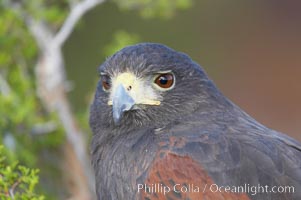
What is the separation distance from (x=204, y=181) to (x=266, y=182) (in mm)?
371

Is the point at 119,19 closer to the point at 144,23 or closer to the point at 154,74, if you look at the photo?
the point at 144,23

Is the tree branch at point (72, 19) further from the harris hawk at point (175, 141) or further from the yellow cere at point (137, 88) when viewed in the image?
the yellow cere at point (137, 88)

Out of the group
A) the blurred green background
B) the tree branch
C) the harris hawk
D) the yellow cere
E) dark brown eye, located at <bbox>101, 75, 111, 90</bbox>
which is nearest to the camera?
the harris hawk

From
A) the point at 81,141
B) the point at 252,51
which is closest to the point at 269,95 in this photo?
the point at 252,51

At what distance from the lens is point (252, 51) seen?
13922 mm

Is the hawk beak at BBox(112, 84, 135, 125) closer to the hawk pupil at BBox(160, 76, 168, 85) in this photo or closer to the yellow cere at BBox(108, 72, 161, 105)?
the yellow cere at BBox(108, 72, 161, 105)

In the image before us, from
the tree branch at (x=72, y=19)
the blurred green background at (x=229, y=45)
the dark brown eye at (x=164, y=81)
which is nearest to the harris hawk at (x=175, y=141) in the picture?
the dark brown eye at (x=164, y=81)

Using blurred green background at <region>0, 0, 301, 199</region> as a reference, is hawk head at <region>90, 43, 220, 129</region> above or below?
below

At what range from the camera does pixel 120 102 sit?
542 cm

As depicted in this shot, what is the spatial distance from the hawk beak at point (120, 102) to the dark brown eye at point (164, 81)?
220 mm

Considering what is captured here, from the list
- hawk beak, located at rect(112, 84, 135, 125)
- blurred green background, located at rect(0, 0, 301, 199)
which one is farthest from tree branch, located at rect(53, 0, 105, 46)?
blurred green background, located at rect(0, 0, 301, 199)

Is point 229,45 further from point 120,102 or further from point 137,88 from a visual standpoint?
point 120,102

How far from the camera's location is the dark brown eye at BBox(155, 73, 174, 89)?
5594mm

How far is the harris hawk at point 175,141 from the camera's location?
513cm
